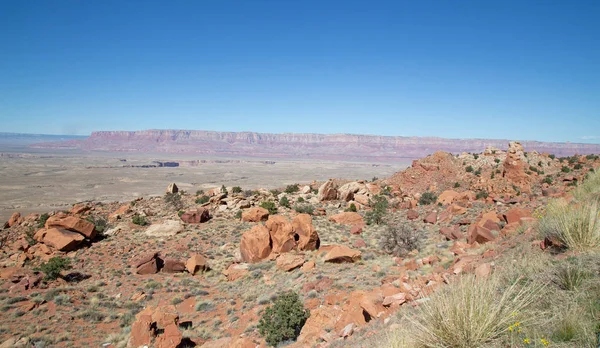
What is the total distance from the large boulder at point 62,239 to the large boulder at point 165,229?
12.0ft

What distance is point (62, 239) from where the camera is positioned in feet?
57.6

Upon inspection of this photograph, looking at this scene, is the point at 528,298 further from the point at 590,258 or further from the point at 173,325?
the point at 173,325

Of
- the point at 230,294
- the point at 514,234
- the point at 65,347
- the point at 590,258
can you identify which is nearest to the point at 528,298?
the point at 590,258

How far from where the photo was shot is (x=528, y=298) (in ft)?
13.8

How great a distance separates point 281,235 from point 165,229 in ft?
28.4

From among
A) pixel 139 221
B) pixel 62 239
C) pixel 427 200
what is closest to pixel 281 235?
pixel 139 221

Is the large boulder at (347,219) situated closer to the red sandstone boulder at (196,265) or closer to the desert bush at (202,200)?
the red sandstone boulder at (196,265)

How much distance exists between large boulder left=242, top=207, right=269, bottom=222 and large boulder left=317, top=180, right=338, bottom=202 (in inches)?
309

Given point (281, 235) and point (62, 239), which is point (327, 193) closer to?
point (281, 235)

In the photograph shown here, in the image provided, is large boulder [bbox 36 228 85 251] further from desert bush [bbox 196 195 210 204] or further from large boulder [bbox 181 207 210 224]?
desert bush [bbox 196 195 210 204]

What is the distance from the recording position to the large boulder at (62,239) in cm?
1741

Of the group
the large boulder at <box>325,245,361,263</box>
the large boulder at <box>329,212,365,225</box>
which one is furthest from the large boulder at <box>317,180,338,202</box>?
the large boulder at <box>325,245,361,263</box>

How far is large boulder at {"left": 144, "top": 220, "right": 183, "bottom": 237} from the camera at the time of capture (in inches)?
760

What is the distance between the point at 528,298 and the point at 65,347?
12014mm
